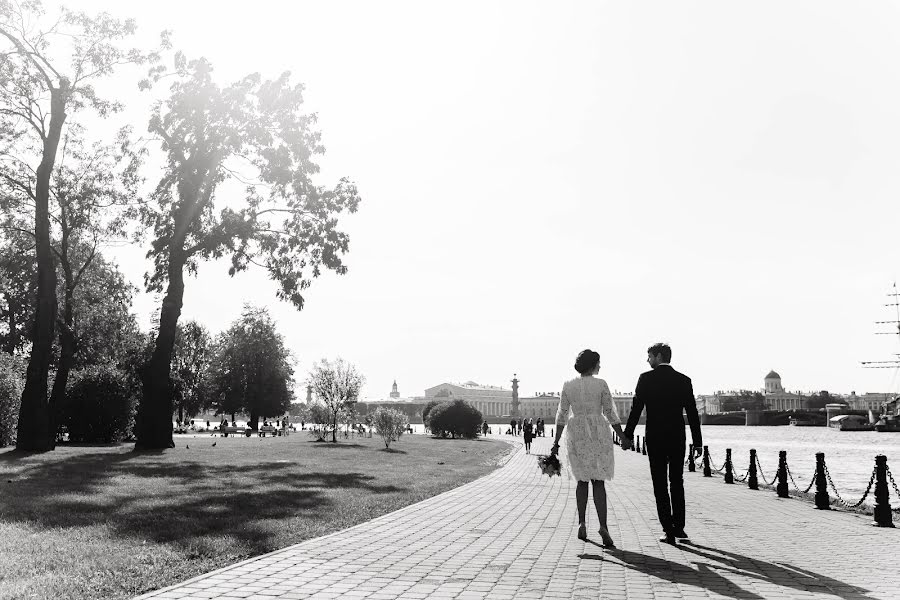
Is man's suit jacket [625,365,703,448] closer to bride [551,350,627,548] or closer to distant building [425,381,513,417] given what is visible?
bride [551,350,627,548]

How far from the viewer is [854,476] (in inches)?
1132

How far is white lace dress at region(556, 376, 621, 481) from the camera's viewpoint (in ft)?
23.5

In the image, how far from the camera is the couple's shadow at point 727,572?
527cm

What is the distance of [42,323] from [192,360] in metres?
45.4

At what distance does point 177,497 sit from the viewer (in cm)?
1095

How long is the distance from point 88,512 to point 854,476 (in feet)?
96.1

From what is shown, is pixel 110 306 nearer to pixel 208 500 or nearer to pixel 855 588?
pixel 208 500

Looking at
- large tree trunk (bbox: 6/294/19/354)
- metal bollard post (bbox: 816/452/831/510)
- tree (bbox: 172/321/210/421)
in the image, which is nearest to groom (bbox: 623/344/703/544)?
metal bollard post (bbox: 816/452/831/510)

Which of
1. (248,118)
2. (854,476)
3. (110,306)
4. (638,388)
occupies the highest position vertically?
(248,118)

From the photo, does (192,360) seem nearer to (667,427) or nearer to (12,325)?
(12,325)

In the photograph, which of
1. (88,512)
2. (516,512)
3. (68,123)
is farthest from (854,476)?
(68,123)

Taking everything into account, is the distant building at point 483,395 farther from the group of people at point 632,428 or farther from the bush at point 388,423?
the group of people at point 632,428

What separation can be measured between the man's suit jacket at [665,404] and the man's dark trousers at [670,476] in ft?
0.24

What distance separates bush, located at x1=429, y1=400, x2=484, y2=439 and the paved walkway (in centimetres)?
3740
